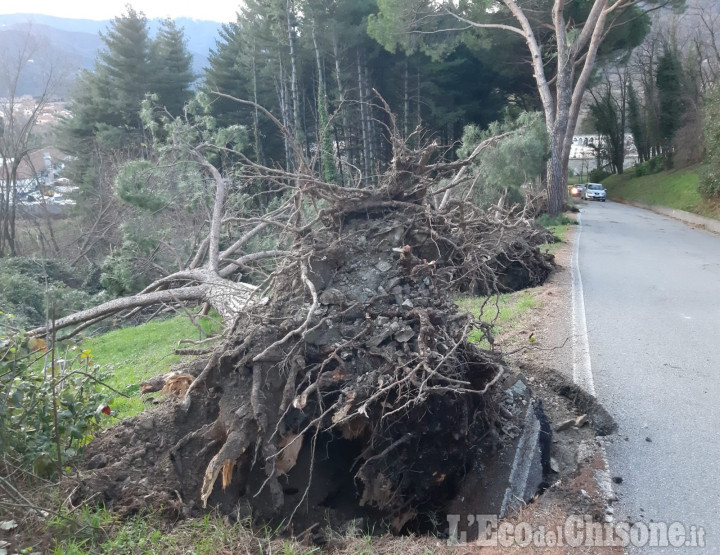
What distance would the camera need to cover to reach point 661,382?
5328mm

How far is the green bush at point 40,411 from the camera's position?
11.9 feet

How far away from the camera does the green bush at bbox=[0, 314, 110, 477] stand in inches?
142

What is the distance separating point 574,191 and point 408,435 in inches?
1469

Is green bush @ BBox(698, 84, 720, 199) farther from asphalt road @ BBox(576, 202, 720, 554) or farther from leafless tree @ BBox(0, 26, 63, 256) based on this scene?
leafless tree @ BBox(0, 26, 63, 256)

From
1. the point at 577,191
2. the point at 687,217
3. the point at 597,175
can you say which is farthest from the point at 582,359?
the point at 597,175

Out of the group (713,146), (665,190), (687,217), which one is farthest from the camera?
(665,190)

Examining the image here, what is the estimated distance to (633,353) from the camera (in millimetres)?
6156

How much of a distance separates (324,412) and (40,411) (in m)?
2.10

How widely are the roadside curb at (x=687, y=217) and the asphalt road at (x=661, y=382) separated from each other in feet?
30.5

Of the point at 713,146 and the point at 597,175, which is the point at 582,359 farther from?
the point at 597,175

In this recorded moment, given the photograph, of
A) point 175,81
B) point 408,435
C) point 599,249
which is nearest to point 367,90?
point 175,81

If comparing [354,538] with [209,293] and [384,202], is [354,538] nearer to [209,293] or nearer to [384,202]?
[384,202]

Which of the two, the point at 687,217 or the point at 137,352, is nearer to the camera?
the point at 137,352

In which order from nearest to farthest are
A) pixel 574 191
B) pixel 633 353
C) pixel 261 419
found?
pixel 261 419
pixel 633 353
pixel 574 191
